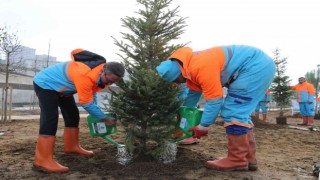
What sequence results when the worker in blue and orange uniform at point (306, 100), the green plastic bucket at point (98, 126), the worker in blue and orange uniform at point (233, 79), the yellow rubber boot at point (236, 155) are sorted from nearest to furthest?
the worker in blue and orange uniform at point (233, 79) → the yellow rubber boot at point (236, 155) → the green plastic bucket at point (98, 126) → the worker in blue and orange uniform at point (306, 100)

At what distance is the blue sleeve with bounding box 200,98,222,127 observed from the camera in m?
3.54

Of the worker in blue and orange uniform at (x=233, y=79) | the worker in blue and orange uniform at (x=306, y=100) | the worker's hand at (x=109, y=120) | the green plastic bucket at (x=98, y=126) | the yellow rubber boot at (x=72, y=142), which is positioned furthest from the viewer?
the worker in blue and orange uniform at (x=306, y=100)

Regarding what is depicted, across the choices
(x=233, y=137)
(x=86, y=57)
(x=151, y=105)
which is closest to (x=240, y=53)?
(x=233, y=137)

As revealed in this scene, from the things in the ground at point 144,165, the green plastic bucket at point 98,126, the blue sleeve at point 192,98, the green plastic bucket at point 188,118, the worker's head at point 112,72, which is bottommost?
the ground at point 144,165

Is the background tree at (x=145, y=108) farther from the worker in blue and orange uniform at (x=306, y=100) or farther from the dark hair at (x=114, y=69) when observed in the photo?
the worker in blue and orange uniform at (x=306, y=100)

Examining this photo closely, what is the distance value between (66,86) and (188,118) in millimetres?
1608

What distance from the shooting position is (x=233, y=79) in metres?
3.81

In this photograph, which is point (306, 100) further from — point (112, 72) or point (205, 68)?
point (112, 72)

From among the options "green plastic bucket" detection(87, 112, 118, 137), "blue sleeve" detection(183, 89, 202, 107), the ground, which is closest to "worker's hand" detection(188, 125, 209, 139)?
the ground

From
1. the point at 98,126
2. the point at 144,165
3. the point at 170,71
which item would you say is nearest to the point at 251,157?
the point at 144,165

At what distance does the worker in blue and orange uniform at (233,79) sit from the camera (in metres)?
3.62

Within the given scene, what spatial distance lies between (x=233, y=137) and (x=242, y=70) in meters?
0.82

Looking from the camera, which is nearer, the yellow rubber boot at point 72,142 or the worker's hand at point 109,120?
the worker's hand at point 109,120

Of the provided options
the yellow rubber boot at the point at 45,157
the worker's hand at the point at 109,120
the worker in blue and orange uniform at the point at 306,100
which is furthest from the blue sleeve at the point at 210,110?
the worker in blue and orange uniform at the point at 306,100
